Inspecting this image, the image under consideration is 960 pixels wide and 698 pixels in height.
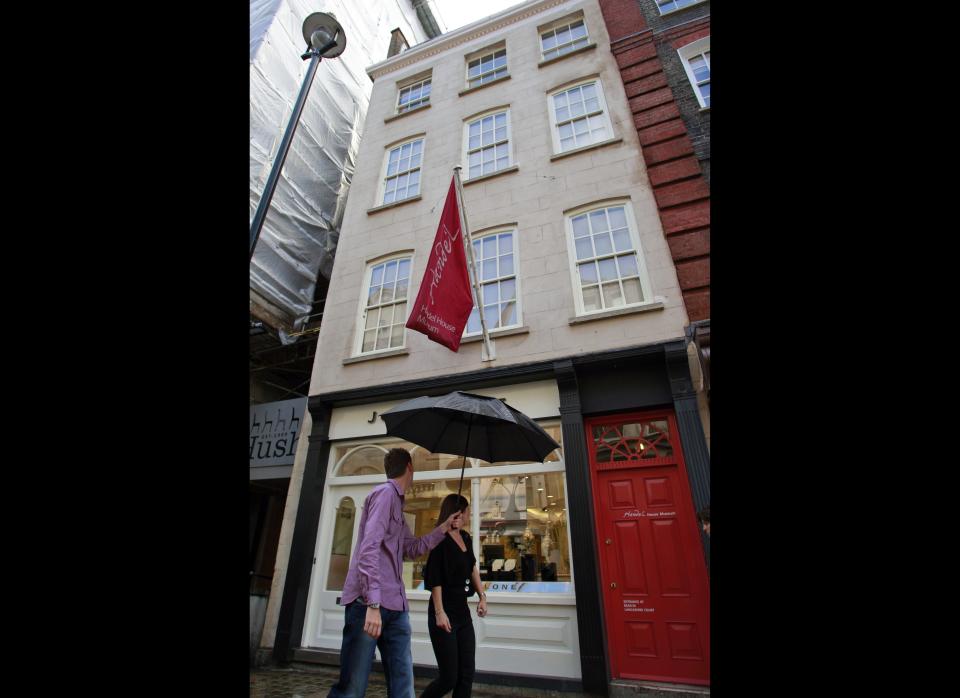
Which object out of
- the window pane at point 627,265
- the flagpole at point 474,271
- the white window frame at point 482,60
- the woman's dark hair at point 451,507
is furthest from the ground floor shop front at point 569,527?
the white window frame at point 482,60

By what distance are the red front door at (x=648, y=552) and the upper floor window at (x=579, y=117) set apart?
5948 millimetres

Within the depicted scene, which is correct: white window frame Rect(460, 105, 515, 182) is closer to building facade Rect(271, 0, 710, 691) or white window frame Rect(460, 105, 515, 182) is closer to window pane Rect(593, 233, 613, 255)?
building facade Rect(271, 0, 710, 691)

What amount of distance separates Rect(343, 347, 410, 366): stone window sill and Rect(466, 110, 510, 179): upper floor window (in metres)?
4.31

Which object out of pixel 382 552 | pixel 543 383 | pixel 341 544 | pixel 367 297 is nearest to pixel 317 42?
pixel 367 297

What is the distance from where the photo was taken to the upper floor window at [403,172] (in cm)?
1045

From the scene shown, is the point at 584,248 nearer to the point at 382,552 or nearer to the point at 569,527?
the point at 569,527

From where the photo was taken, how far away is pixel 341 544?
7.28 m

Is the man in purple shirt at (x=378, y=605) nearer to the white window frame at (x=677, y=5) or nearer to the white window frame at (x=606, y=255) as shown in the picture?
the white window frame at (x=606, y=255)

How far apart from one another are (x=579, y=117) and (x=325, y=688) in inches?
425

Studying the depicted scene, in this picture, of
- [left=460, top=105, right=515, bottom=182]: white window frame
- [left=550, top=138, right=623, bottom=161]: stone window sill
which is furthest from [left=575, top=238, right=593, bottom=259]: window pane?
[left=460, top=105, right=515, bottom=182]: white window frame
